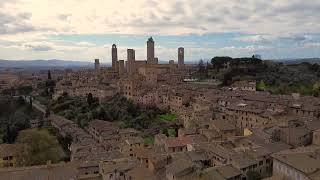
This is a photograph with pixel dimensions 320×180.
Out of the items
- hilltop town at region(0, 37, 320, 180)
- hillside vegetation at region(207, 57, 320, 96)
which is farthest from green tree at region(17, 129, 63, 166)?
hillside vegetation at region(207, 57, 320, 96)

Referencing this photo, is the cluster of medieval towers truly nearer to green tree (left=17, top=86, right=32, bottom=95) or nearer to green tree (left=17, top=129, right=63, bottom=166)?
green tree (left=17, top=86, right=32, bottom=95)

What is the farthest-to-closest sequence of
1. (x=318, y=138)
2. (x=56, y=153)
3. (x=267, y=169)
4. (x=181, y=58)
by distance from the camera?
(x=181, y=58)
(x=56, y=153)
(x=318, y=138)
(x=267, y=169)

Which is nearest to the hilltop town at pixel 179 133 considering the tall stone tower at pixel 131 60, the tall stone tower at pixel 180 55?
the tall stone tower at pixel 131 60

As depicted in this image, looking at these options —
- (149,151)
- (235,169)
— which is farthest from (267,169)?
(149,151)

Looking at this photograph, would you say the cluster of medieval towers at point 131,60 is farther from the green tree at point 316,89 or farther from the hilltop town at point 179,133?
the green tree at point 316,89

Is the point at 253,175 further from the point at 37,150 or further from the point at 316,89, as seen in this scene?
the point at 316,89

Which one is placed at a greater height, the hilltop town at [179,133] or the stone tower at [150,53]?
the stone tower at [150,53]

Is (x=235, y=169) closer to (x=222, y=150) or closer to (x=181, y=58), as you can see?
(x=222, y=150)
